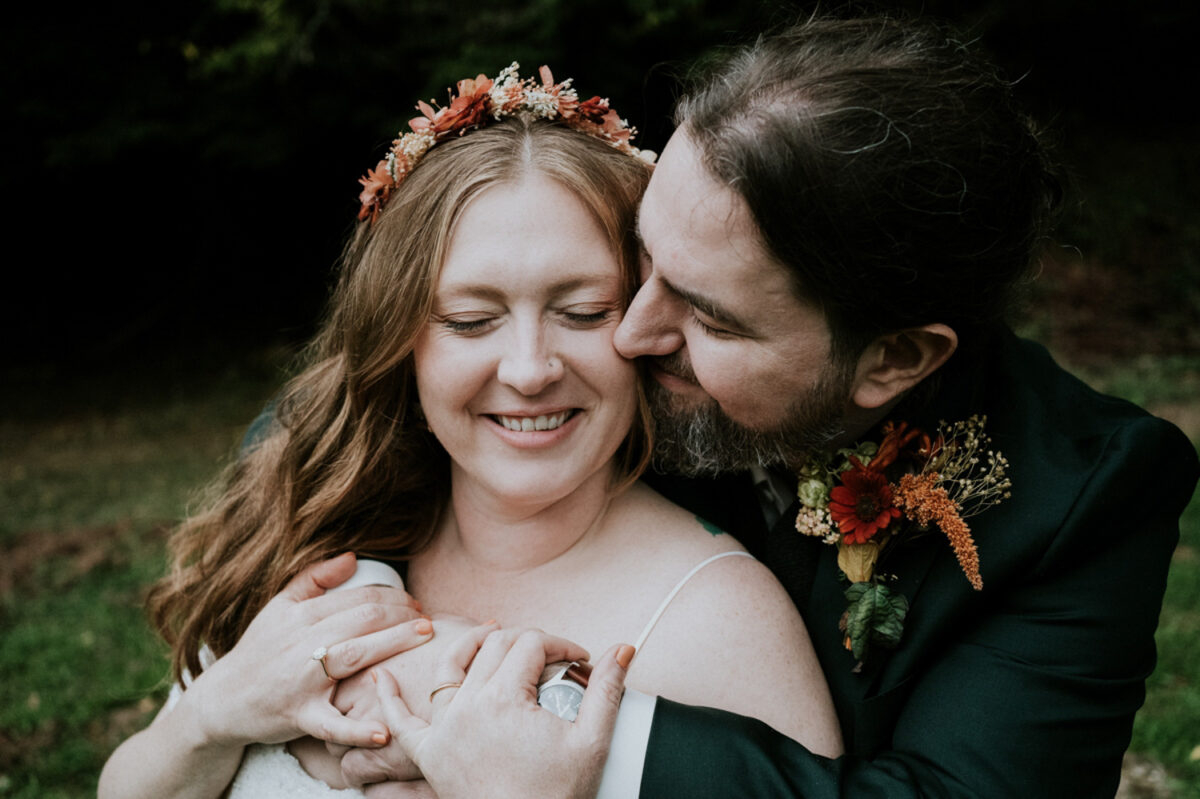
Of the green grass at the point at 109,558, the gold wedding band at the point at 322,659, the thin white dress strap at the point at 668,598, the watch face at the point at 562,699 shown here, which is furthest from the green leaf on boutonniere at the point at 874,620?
the green grass at the point at 109,558

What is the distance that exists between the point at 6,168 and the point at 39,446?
3.10 metres

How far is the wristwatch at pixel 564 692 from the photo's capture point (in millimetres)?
2264

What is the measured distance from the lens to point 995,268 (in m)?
2.56

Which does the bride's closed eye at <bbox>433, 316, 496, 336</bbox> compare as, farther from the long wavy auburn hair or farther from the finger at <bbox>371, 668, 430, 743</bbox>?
the finger at <bbox>371, 668, 430, 743</bbox>

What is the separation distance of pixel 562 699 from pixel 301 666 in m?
0.67

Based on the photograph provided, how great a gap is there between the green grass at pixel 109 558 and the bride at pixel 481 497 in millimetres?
1168

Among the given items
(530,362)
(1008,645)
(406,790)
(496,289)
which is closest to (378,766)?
(406,790)

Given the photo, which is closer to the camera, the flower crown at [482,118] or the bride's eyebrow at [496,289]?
the bride's eyebrow at [496,289]

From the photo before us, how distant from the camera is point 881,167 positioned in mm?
2328

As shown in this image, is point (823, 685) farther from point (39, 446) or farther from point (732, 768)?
point (39, 446)

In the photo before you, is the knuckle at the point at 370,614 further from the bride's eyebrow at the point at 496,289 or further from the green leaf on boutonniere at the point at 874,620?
the green leaf on boutonniere at the point at 874,620

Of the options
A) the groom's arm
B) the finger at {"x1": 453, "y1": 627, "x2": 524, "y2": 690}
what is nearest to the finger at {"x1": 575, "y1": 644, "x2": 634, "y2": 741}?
the groom's arm

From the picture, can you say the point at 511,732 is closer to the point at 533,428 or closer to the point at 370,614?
the point at 370,614

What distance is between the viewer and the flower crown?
2777 millimetres
